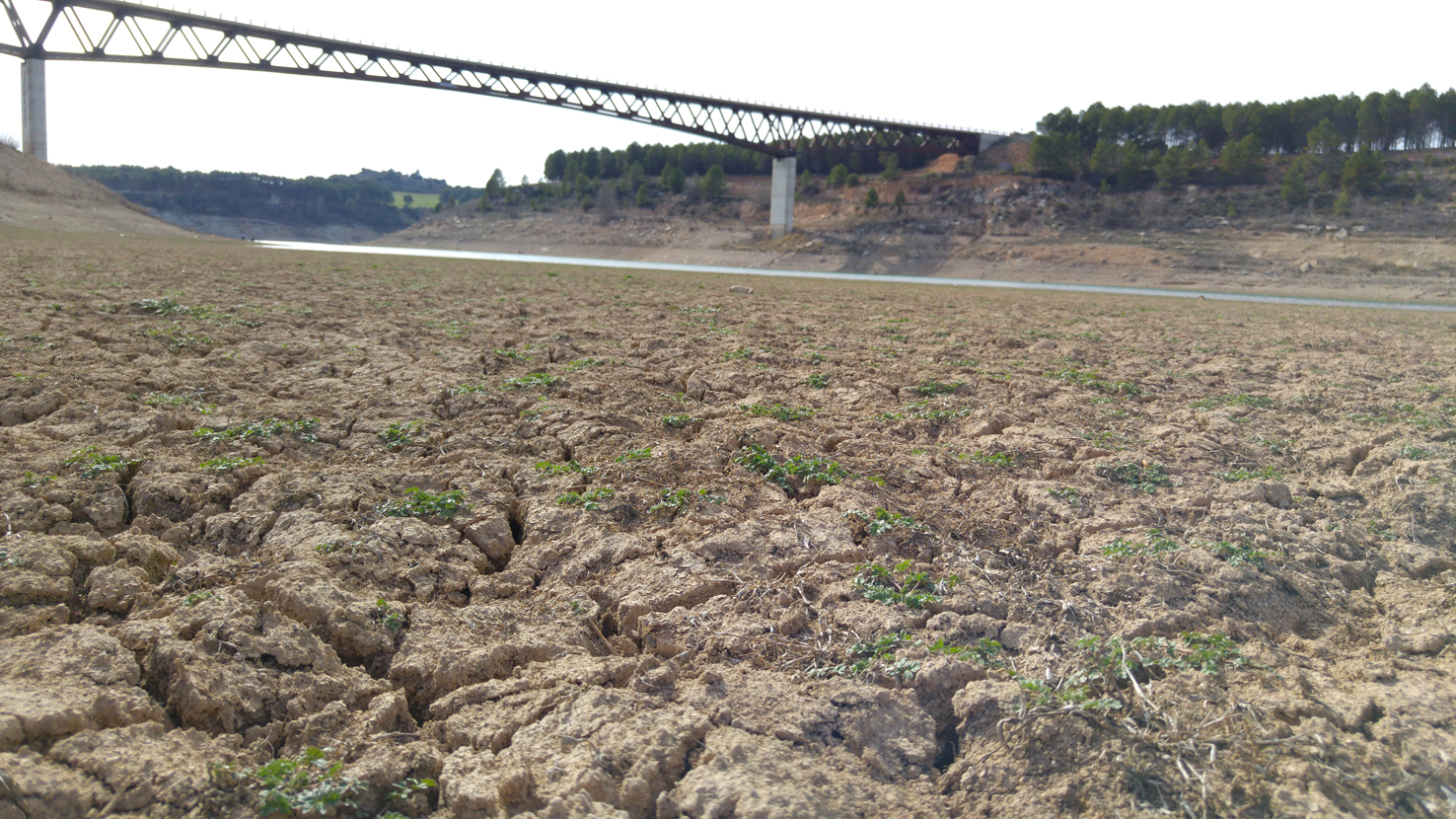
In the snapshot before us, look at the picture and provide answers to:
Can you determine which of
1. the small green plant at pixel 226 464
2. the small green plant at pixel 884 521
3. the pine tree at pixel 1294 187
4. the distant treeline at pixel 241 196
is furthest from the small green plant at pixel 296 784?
the distant treeline at pixel 241 196

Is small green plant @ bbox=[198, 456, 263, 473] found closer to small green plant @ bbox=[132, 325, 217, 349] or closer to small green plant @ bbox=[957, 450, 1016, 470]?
small green plant @ bbox=[132, 325, 217, 349]

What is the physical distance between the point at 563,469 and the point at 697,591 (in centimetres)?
192

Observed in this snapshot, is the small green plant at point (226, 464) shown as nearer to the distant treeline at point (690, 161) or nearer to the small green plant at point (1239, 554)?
the small green plant at point (1239, 554)

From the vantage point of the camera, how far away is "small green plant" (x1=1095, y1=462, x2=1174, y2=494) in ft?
20.3

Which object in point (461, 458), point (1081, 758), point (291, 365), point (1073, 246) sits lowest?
point (1081, 758)

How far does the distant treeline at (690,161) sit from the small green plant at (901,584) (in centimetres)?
8997

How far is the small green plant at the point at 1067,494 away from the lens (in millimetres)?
5805

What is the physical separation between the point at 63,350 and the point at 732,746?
8.50m

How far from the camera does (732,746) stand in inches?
131

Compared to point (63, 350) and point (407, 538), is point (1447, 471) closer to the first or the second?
point (407, 538)

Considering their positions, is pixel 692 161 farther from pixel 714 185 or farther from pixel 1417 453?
pixel 1417 453

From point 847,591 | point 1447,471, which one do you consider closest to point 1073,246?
point 1447,471

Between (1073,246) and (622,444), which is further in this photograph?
(1073,246)

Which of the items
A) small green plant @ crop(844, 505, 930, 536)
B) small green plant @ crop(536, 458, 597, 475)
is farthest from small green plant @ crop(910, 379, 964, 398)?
small green plant @ crop(536, 458, 597, 475)
